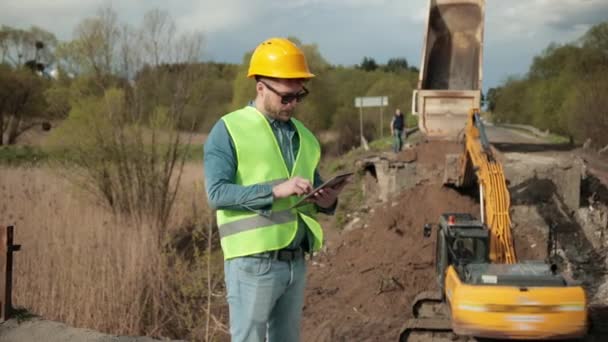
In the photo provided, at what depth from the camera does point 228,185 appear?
336cm

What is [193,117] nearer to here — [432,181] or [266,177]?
[432,181]

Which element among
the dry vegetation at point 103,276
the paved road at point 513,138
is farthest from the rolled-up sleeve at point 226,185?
the paved road at point 513,138

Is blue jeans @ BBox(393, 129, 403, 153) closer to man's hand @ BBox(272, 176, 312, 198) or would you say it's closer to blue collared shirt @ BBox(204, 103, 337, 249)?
blue collared shirt @ BBox(204, 103, 337, 249)

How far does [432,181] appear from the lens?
52.7ft

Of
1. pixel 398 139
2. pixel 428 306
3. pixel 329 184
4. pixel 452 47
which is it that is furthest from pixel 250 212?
pixel 398 139

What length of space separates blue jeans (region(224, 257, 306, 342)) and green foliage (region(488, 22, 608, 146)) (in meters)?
15.4

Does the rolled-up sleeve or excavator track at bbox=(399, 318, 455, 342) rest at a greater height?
the rolled-up sleeve

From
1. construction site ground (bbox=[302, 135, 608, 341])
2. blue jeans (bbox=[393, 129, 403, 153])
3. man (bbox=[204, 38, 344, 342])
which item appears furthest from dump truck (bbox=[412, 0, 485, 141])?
man (bbox=[204, 38, 344, 342])

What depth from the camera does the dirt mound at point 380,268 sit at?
38.1 feet

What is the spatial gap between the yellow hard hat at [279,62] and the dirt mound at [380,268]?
295 inches

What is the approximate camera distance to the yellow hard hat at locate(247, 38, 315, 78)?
3484 mm

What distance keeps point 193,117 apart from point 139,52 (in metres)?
1.79

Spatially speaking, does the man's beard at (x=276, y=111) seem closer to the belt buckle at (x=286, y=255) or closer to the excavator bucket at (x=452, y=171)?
the belt buckle at (x=286, y=255)

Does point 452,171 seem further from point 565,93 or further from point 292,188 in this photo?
point 565,93
